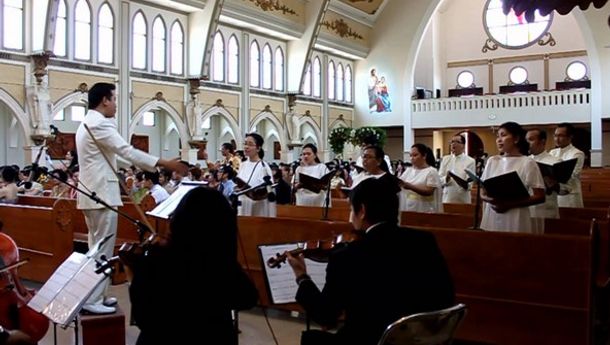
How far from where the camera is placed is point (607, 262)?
5316 mm

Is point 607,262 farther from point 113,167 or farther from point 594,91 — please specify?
point 594,91

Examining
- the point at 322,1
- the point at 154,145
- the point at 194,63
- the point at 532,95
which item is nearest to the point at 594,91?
the point at 532,95

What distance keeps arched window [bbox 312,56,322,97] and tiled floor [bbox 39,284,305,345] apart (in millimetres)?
20133

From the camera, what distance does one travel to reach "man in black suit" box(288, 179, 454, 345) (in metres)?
2.65

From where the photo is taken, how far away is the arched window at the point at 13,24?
48.8 feet

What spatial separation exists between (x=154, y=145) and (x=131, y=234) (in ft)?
52.5

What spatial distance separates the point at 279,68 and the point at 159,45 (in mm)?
5744

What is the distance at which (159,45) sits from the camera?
1875 cm

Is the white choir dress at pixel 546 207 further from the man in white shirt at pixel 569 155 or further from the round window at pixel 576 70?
the round window at pixel 576 70

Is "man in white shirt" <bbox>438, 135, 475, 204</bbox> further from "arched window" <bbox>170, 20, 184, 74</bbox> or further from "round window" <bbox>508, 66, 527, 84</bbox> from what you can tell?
"round window" <bbox>508, 66, 527, 84</bbox>

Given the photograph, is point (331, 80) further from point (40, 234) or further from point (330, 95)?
point (40, 234)

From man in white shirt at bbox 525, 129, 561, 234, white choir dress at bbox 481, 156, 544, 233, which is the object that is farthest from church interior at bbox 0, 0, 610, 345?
white choir dress at bbox 481, 156, 544, 233

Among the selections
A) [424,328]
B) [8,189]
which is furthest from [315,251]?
[8,189]

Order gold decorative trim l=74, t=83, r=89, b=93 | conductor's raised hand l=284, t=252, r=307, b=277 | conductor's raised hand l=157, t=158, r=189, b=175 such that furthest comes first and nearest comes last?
gold decorative trim l=74, t=83, r=89, b=93, conductor's raised hand l=157, t=158, r=189, b=175, conductor's raised hand l=284, t=252, r=307, b=277
